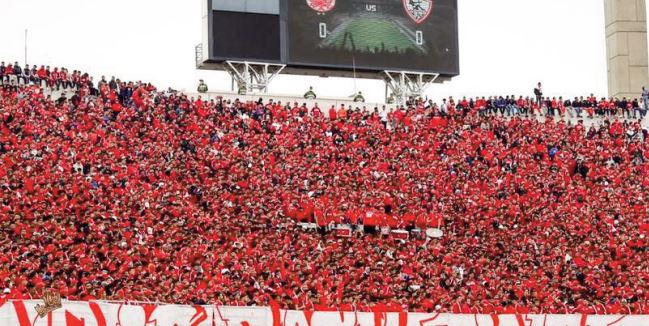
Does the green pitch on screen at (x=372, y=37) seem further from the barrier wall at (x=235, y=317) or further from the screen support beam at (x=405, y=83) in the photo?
the barrier wall at (x=235, y=317)

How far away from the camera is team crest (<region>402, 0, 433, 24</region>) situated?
5059 cm

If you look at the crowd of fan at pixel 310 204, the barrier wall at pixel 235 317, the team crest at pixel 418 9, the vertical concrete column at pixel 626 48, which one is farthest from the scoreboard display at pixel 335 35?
the barrier wall at pixel 235 317

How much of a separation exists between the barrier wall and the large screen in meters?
21.6

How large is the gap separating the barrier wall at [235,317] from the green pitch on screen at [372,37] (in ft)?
71.8

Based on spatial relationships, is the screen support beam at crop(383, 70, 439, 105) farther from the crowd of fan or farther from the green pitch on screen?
the crowd of fan

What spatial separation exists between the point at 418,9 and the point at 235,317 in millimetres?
27303

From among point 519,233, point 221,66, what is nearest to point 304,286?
point 519,233

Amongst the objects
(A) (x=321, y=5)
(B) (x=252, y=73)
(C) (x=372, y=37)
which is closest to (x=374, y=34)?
(C) (x=372, y=37)

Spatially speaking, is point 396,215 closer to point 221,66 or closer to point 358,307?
point 358,307

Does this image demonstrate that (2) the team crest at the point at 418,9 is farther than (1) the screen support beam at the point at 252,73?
Yes

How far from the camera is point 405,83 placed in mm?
50688

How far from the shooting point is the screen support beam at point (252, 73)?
47406 millimetres

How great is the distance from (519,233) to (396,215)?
12.8 ft

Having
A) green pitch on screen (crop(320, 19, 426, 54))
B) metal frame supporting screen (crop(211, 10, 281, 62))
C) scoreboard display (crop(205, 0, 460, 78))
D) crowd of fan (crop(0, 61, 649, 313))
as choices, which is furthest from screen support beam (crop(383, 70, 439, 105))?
metal frame supporting screen (crop(211, 10, 281, 62))
